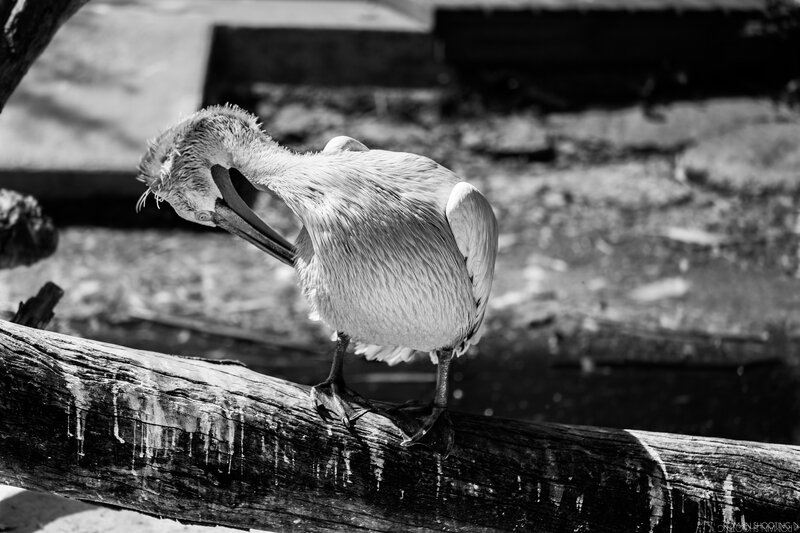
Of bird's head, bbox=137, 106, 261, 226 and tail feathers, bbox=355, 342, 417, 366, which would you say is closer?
bird's head, bbox=137, 106, 261, 226

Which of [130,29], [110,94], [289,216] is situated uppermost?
[130,29]

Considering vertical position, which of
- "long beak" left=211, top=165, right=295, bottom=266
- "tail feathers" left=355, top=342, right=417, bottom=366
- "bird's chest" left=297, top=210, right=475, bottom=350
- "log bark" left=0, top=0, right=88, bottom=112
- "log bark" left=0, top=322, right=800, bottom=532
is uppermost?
"log bark" left=0, top=0, right=88, bottom=112

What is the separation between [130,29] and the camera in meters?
7.01

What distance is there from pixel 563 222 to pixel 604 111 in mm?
1323

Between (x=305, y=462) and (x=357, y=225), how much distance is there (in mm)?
659

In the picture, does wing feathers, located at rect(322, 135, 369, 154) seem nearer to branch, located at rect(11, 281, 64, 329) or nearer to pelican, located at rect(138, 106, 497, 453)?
pelican, located at rect(138, 106, 497, 453)

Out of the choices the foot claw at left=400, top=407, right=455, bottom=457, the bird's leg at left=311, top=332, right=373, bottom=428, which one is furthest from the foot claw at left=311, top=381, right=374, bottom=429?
the foot claw at left=400, top=407, right=455, bottom=457

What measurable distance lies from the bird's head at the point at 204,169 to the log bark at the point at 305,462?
41 centimetres

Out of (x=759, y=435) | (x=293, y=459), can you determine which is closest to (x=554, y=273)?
(x=759, y=435)

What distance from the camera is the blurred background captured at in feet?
16.0

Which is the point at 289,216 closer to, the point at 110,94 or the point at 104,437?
the point at 110,94

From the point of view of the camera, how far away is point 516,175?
655 cm

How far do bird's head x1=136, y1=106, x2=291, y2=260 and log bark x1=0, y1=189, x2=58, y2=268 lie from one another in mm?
954

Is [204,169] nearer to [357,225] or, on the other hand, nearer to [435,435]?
[357,225]
